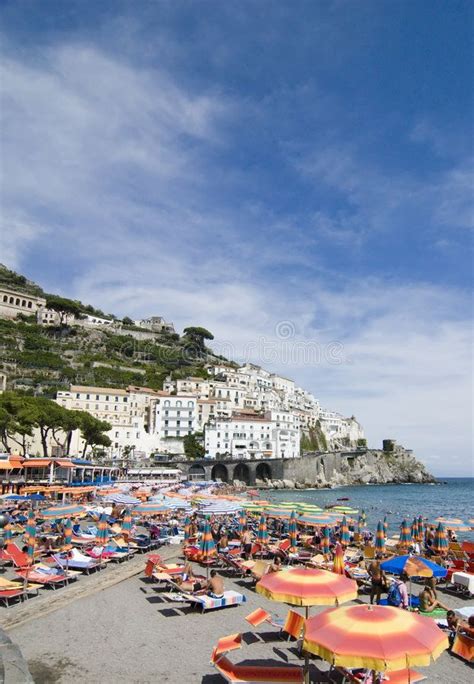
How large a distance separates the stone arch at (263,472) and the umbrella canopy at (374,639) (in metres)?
81.0

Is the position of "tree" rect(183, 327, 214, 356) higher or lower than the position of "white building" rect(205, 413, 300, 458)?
higher

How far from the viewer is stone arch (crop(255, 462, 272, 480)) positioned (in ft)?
280

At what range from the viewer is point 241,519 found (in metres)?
24.2

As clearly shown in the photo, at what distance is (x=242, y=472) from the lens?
277 feet

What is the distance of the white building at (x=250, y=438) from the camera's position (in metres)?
84.8

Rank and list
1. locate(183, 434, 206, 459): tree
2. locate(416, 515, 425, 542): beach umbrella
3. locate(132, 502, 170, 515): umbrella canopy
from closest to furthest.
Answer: locate(132, 502, 170, 515): umbrella canopy < locate(416, 515, 425, 542): beach umbrella < locate(183, 434, 206, 459): tree

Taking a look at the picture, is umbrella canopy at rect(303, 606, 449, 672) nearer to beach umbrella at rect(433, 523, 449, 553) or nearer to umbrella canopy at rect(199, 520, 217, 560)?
umbrella canopy at rect(199, 520, 217, 560)

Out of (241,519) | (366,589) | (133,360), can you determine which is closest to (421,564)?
(366,589)

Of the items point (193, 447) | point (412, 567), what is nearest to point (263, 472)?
point (193, 447)

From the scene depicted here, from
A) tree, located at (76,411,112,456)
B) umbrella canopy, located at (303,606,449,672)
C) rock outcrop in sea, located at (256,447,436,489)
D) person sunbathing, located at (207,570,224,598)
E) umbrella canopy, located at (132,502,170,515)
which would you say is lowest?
rock outcrop in sea, located at (256,447,436,489)

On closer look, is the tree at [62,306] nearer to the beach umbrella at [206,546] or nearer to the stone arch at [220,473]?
the stone arch at [220,473]


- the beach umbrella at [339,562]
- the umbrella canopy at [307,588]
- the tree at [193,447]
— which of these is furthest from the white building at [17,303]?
the umbrella canopy at [307,588]

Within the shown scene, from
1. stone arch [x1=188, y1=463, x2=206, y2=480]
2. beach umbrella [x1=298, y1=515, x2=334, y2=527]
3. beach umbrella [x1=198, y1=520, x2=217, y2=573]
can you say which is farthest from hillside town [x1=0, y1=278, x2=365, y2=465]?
beach umbrella [x1=198, y1=520, x2=217, y2=573]

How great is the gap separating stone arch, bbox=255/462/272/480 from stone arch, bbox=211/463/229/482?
6.36 metres
